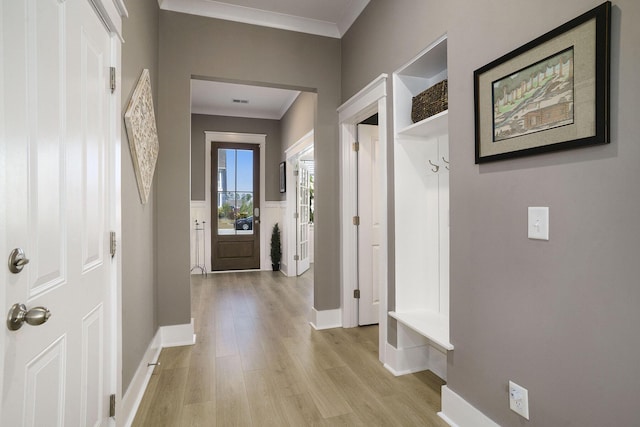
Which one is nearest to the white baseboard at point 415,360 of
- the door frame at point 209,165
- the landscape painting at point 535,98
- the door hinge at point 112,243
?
the landscape painting at point 535,98

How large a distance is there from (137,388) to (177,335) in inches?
34.7

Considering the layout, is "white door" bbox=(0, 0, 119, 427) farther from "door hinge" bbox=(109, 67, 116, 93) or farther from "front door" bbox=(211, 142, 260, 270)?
"front door" bbox=(211, 142, 260, 270)

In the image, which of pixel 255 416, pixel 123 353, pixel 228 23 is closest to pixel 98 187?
pixel 123 353

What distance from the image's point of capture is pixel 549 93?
52.3 inches

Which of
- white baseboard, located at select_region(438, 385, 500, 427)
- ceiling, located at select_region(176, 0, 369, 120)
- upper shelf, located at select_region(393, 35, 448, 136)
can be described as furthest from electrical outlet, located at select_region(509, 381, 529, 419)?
ceiling, located at select_region(176, 0, 369, 120)

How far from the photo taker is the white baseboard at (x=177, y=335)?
2898mm

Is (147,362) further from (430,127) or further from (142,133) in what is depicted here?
(430,127)

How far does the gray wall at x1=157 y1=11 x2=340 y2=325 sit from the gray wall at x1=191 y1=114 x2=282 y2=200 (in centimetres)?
320

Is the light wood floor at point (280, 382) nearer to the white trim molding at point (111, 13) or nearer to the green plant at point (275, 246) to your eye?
the white trim molding at point (111, 13)

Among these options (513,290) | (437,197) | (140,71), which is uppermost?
(140,71)

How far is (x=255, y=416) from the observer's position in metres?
1.92

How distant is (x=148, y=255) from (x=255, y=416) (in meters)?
1.39

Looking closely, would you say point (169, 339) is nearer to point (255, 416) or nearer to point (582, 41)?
point (255, 416)

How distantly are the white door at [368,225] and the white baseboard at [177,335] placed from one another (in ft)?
5.21
